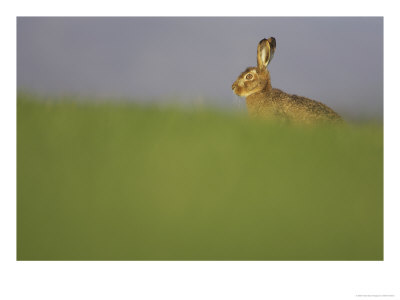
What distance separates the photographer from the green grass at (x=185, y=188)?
202 cm

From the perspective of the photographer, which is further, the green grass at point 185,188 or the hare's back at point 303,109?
the hare's back at point 303,109

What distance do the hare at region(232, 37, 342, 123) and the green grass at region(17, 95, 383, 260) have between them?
0.15 meters

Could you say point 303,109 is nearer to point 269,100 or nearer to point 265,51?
point 269,100

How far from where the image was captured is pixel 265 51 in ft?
7.85

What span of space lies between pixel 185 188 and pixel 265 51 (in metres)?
1.02

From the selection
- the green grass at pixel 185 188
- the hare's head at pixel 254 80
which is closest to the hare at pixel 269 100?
the hare's head at pixel 254 80

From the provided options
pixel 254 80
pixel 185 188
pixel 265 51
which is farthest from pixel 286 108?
pixel 185 188

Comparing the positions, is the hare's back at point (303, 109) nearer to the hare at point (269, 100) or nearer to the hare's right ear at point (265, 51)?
the hare at point (269, 100)

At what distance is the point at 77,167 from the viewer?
211 cm

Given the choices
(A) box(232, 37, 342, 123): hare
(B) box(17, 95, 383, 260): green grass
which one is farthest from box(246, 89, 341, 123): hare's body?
(B) box(17, 95, 383, 260): green grass

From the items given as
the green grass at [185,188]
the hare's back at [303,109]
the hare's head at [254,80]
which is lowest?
the green grass at [185,188]

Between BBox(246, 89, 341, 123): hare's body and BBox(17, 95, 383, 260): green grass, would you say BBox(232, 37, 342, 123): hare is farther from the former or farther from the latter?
BBox(17, 95, 383, 260): green grass

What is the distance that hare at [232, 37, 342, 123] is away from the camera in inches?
92.3
